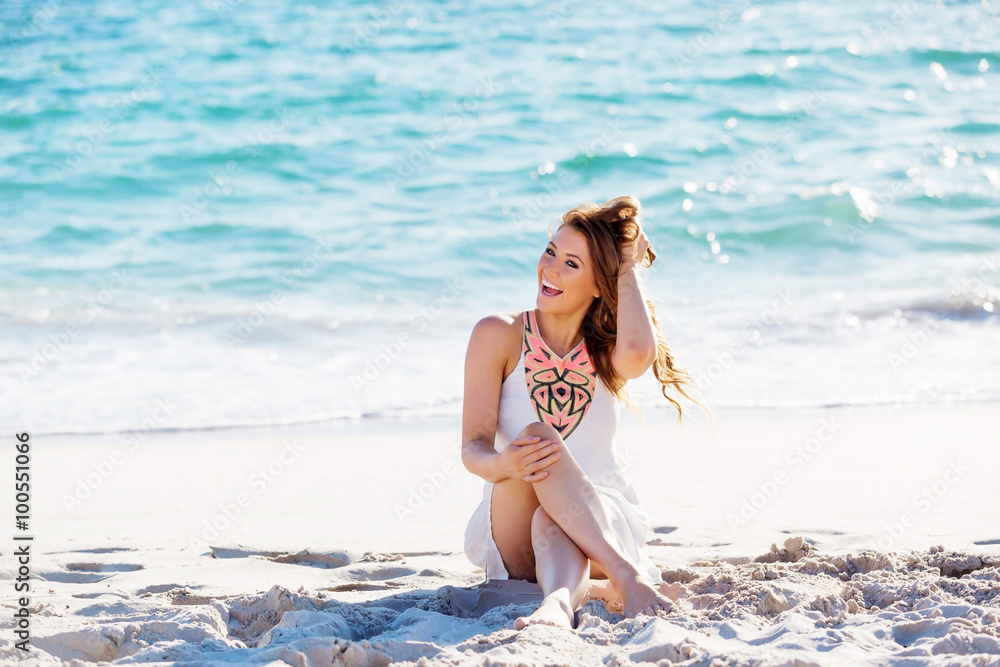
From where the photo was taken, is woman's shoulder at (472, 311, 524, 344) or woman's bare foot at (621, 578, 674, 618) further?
woman's shoulder at (472, 311, 524, 344)

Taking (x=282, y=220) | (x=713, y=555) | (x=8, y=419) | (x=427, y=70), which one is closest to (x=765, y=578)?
(x=713, y=555)

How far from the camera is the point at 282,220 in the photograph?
33.0 feet

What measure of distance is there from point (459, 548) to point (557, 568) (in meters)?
1.01

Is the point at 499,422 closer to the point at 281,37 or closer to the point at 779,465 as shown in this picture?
the point at 779,465

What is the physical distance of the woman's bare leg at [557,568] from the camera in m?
2.85

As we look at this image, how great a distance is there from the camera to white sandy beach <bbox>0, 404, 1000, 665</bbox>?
263 cm

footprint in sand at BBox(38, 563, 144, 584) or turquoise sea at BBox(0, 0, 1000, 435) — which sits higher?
turquoise sea at BBox(0, 0, 1000, 435)

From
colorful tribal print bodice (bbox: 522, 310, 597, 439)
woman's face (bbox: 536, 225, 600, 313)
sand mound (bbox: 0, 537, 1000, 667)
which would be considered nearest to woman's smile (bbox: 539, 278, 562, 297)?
woman's face (bbox: 536, 225, 600, 313)

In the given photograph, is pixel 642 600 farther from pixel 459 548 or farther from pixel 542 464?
pixel 459 548

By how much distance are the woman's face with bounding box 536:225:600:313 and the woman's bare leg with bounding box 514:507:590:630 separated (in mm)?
746

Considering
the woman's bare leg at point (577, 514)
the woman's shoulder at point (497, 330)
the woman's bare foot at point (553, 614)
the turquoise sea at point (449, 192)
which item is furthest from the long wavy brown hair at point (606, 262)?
the turquoise sea at point (449, 192)

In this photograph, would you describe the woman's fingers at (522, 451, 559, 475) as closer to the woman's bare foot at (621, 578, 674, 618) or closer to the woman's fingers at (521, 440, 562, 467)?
the woman's fingers at (521, 440, 562, 467)

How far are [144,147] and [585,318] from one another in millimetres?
9621

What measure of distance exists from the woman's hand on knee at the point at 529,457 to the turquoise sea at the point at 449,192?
2938mm
